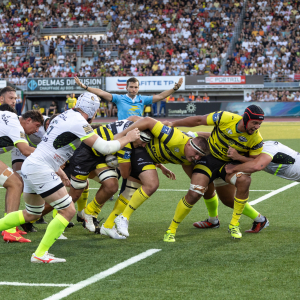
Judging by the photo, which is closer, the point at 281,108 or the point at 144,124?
the point at 144,124

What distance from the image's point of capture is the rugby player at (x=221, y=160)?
18.9ft

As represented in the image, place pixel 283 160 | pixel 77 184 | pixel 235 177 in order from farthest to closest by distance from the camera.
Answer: pixel 77 184 → pixel 283 160 → pixel 235 177

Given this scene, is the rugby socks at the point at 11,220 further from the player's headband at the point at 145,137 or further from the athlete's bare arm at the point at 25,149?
the player's headband at the point at 145,137

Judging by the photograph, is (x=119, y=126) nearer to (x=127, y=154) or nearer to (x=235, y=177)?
(x=127, y=154)

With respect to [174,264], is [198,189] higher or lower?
higher

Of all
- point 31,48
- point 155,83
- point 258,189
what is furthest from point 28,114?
point 31,48

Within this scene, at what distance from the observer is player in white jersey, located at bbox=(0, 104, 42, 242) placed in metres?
5.49

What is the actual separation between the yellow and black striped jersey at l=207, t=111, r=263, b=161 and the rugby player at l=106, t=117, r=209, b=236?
0.27m

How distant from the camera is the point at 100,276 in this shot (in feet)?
14.3

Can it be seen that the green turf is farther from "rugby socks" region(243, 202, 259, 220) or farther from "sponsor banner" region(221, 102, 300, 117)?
"sponsor banner" region(221, 102, 300, 117)

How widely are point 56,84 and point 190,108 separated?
11093mm

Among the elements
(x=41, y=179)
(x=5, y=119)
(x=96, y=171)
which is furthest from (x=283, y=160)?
(x=5, y=119)

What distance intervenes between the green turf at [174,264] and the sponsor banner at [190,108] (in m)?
26.0

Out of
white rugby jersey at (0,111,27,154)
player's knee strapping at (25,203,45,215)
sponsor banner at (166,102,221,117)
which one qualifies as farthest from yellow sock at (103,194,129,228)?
sponsor banner at (166,102,221,117)
